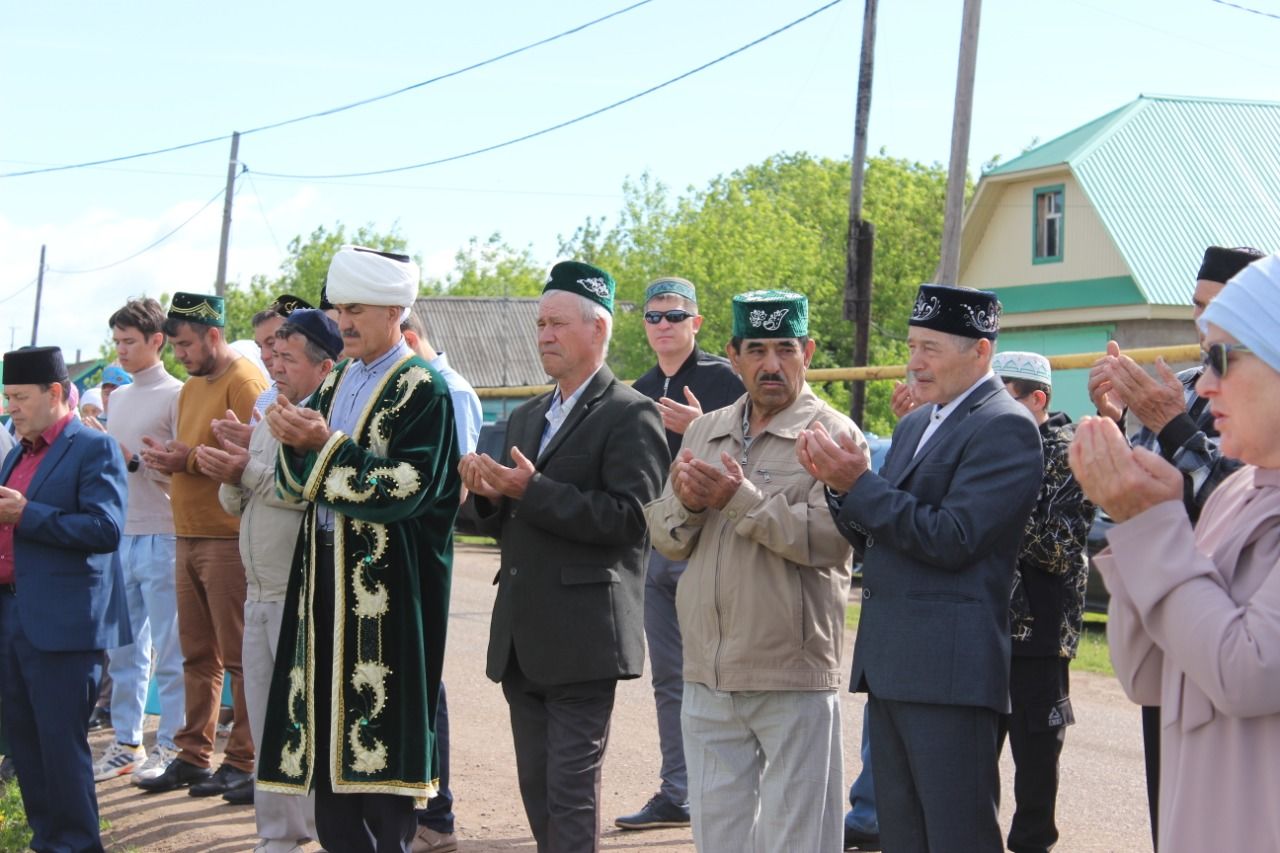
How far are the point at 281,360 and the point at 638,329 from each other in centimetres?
3370

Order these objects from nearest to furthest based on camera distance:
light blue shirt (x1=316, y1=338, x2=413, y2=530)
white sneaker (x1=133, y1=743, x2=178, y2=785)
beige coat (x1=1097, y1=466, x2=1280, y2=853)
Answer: beige coat (x1=1097, y1=466, x2=1280, y2=853) < light blue shirt (x1=316, y1=338, x2=413, y2=530) < white sneaker (x1=133, y1=743, x2=178, y2=785)

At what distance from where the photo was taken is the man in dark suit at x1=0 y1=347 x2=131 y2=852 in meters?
5.98

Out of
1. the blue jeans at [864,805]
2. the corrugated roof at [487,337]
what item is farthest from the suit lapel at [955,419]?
the corrugated roof at [487,337]

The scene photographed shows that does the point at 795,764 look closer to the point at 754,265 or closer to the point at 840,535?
the point at 840,535

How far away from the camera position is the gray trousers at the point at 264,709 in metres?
6.00

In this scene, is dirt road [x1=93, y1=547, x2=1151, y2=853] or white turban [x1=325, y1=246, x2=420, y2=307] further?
dirt road [x1=93, y1=547, x2=1151, y2=853]

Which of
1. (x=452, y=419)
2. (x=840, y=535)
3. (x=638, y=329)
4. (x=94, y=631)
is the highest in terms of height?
(x=638, y=329)

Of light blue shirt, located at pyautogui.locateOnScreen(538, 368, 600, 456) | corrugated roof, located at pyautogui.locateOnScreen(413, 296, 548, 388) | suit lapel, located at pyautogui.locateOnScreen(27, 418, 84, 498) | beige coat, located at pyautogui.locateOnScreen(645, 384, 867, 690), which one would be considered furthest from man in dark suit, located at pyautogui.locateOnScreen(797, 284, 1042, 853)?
corrugated roof, located at pyautogui.locateOnScreen(413, 296, 548, 388)

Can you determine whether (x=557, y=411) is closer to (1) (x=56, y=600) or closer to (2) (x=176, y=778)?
(1) (x=56, y=600)

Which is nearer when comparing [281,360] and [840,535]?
[840,535]

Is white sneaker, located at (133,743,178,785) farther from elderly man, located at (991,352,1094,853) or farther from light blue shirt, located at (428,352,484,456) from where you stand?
elderly man, located at (991,352,1094,853)

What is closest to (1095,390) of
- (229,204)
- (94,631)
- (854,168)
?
(94,631)

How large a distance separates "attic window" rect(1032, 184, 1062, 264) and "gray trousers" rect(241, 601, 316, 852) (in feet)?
Answer: 95.6

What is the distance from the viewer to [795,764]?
4.85 meters
